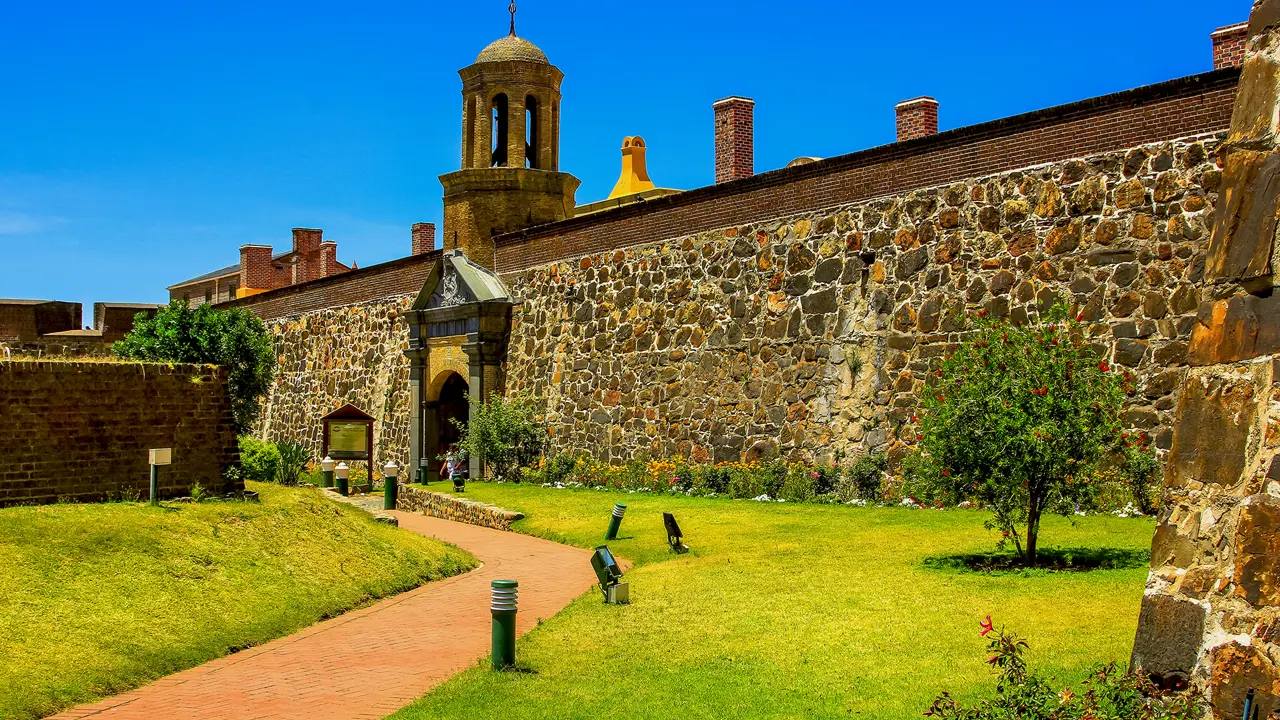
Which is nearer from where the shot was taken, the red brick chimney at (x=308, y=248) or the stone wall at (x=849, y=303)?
the stone wall at (x=849, y=303)

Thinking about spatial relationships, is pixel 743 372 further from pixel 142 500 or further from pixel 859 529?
pixel 142 500

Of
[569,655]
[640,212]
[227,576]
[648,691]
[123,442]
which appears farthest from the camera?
[640,212]

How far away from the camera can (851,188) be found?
18906 millimetres

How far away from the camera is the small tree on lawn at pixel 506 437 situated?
25594 mm

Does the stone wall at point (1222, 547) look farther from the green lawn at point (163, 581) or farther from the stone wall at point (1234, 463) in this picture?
the green lawn at point (163, 581)

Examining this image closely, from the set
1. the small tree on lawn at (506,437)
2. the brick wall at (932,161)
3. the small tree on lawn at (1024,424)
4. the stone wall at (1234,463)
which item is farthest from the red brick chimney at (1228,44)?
the small tree on lawn at (506,437)

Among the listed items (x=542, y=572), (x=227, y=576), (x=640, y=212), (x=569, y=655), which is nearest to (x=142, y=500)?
(x=227, y=576)

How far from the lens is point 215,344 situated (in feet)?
111

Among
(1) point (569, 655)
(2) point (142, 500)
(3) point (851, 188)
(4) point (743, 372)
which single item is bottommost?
(1) point (569, 655)

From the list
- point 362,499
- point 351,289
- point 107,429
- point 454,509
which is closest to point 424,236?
point 351,289

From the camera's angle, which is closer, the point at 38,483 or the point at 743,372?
the point at 38,483

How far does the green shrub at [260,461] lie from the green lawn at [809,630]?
13527 millimetres

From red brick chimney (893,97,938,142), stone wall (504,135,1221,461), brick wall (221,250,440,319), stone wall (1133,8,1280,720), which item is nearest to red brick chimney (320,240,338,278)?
brick wall (221,250,440,319)

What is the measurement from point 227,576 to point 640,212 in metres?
13.0
